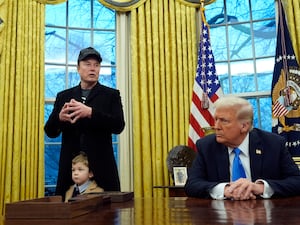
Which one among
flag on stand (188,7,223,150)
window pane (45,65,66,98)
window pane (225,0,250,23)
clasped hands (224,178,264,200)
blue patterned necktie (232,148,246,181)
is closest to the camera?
clasped hands (224,178,264,200)

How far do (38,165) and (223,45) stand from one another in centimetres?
252

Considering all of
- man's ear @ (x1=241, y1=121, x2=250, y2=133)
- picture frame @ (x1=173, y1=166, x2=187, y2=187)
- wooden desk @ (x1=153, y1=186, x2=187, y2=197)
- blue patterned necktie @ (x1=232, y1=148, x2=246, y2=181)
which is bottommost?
wooden desk @ (x1=153, y1=186, x2=187, y2=197)

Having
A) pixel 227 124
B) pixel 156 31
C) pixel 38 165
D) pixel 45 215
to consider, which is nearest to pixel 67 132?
pixel 227 124

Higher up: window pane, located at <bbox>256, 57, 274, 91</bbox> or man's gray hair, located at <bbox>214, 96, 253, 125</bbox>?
window pane, located at <bbox>256, 57, 274, 91</bbox>

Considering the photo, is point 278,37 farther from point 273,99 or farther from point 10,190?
point 10,190

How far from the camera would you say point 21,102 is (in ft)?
12.1

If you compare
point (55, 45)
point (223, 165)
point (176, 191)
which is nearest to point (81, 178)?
point (223, 165)

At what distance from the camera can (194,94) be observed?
3.95m

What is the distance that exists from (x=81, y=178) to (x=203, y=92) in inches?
84.7

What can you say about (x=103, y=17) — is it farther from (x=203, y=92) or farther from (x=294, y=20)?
(x=294, y=20)

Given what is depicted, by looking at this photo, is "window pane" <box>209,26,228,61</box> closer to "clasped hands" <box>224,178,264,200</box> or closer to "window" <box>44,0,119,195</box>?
"window" <box>44,0,119,195</box>

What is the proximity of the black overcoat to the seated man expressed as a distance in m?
0.49

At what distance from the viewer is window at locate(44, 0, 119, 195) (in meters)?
4.15

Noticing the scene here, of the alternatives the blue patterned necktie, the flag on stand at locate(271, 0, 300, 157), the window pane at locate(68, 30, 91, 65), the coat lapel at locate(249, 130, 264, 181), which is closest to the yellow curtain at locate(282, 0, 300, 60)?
the flag on stand at locate(271, 0, 300, 157)
